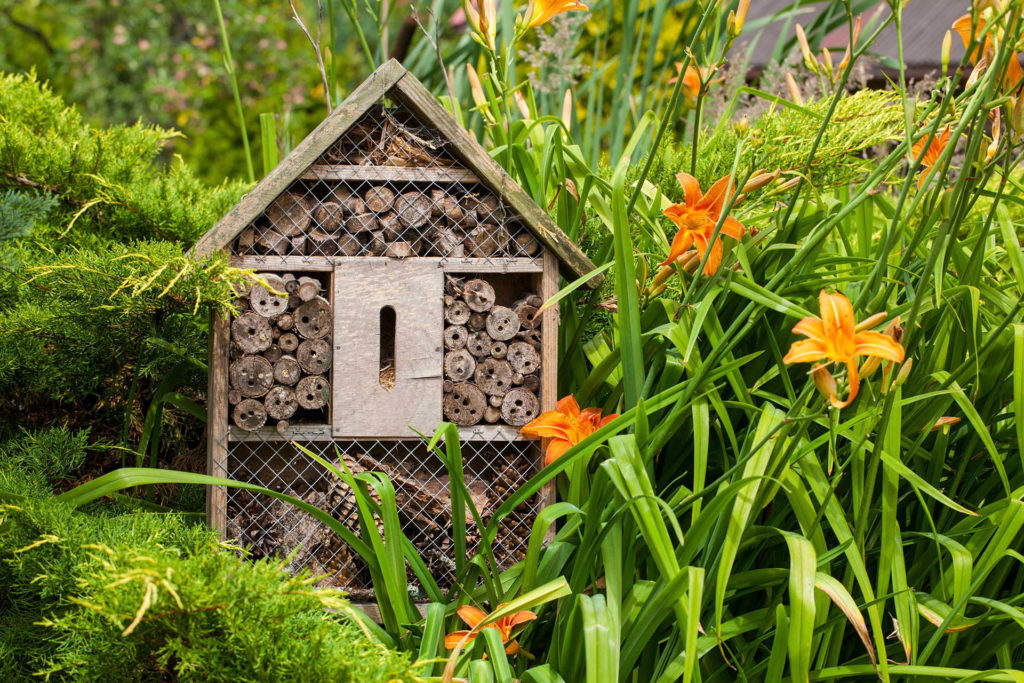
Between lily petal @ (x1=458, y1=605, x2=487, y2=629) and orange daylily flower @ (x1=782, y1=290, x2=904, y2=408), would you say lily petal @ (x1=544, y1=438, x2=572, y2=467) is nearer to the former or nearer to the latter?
lily petal @ (x1=458, y1=605, x2=487, y2=629)

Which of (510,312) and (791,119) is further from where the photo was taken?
(791,119)

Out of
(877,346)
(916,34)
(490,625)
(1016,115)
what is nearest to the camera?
(877,346)

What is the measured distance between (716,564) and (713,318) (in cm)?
35

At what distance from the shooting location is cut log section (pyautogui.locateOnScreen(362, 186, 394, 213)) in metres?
1.27

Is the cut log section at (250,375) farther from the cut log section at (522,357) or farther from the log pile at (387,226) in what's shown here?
the cut log section at (522,357)

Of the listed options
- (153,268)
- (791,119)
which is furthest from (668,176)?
(153,268)

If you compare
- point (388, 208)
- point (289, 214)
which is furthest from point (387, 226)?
point (289, 214)

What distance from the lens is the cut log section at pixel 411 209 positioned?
127 cm

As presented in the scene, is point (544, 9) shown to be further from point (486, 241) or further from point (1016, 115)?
point (1016, 115)

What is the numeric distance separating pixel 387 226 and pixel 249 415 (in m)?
0.36

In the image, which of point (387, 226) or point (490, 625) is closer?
point (490, 625)

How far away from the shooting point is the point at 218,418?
3.95 feet

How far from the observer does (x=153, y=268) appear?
1158mm

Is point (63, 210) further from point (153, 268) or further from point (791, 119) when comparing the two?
point (791, 119)
